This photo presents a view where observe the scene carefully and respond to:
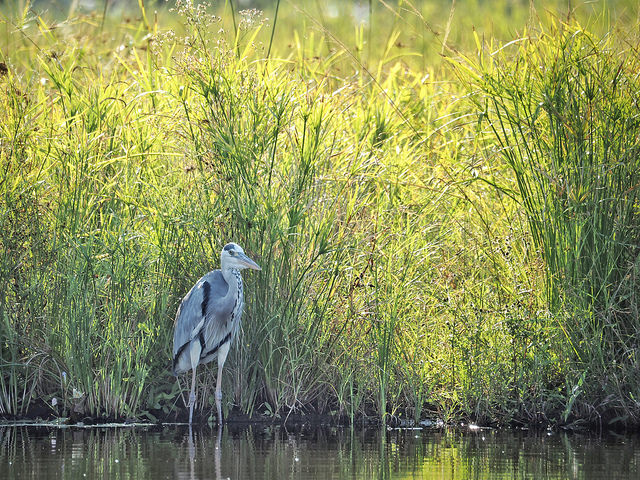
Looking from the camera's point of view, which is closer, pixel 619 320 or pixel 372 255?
pixel 619 320

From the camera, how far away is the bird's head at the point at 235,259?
6.30 m

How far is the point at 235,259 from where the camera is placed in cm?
636

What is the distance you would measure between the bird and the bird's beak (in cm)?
14

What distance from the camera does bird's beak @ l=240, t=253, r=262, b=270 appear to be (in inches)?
247

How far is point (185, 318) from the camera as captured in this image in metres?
6.54

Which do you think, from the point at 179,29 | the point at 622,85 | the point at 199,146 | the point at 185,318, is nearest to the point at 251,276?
the point at 185,318

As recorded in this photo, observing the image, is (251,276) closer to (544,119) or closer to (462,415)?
(462,415)

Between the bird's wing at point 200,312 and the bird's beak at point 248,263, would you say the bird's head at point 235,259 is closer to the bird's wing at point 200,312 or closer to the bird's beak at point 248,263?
the bird's beak at point 248,263

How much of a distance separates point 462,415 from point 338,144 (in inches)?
84.6

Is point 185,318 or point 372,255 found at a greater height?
point 372,255

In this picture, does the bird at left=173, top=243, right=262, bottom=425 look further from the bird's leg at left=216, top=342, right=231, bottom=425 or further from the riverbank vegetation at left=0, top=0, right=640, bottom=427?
the riverbank vegetation at left=0, top=0, right=640, bottom=427

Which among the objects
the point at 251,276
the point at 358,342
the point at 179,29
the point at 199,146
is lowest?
the point at 358,342

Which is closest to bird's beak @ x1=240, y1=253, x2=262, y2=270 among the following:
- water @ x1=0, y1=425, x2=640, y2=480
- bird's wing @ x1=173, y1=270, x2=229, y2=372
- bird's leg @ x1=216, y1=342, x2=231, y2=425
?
bird's wing @ x1=173, y1=270, x2=229, y2=372

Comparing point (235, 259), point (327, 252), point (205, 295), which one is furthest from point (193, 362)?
point (327, 252)
